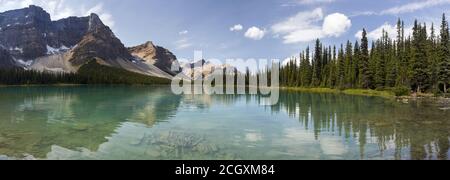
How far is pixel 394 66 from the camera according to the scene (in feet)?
288

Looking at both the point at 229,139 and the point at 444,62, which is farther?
the point at 444,62

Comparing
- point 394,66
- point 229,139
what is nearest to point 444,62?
point 394,66

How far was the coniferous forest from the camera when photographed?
77231 millimetres

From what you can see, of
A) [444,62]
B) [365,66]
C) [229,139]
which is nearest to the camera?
[229,139]

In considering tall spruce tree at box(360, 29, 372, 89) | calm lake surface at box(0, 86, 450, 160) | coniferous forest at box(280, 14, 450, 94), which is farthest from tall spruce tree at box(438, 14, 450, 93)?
calm lake surface at box(0, 86, 450, 160)

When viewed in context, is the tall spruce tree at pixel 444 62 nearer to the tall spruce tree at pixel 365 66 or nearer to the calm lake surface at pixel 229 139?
the tall spruce tree at pixel 365 66

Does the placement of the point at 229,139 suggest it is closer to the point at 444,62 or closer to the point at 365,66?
the point at 444,62

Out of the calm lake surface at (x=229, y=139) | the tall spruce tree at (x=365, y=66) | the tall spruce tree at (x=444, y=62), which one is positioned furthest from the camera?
the tall spruce tree at (x=365, y=66)

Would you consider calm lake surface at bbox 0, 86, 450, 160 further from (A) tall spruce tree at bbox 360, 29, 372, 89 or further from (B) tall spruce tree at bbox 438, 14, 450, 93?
(A) tall spruce tree at bbox 360, 29, 372, 89

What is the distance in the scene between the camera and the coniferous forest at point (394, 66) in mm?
77231

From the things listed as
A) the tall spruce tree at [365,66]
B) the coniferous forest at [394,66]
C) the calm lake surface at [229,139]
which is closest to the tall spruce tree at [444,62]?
the coniferous forest at [394,66]
